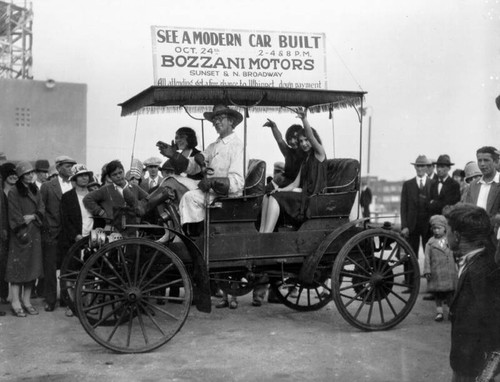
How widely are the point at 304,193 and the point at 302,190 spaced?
8 centimetres

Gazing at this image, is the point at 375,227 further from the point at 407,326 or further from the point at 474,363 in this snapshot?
the point at 474,363

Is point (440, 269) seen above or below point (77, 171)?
below

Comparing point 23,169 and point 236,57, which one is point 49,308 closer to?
point 23,169

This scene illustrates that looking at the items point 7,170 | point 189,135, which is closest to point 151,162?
point 7,170

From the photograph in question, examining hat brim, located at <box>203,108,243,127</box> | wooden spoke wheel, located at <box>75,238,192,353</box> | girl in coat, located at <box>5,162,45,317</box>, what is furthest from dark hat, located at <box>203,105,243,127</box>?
girl in coat, located at <box>5,162,45,317</box>

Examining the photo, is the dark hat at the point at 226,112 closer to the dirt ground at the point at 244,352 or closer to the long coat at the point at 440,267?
the dirt ground at the point at 244,352

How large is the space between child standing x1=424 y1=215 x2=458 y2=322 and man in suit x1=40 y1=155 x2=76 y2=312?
418 cm

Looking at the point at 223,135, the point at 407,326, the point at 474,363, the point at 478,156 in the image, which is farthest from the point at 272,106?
the point at 474,363

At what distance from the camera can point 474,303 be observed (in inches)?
135

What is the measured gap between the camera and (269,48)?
6.03 meters

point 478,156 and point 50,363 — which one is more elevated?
point 478,156

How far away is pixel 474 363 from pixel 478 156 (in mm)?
3261

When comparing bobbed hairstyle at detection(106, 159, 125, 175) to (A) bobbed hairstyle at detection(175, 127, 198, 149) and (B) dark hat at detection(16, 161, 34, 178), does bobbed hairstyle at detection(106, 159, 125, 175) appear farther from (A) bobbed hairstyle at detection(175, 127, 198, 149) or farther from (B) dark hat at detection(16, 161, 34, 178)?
(B) dark hat at detection(16, 161, 34, 178)

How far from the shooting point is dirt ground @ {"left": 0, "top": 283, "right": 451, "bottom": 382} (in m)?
4.71
